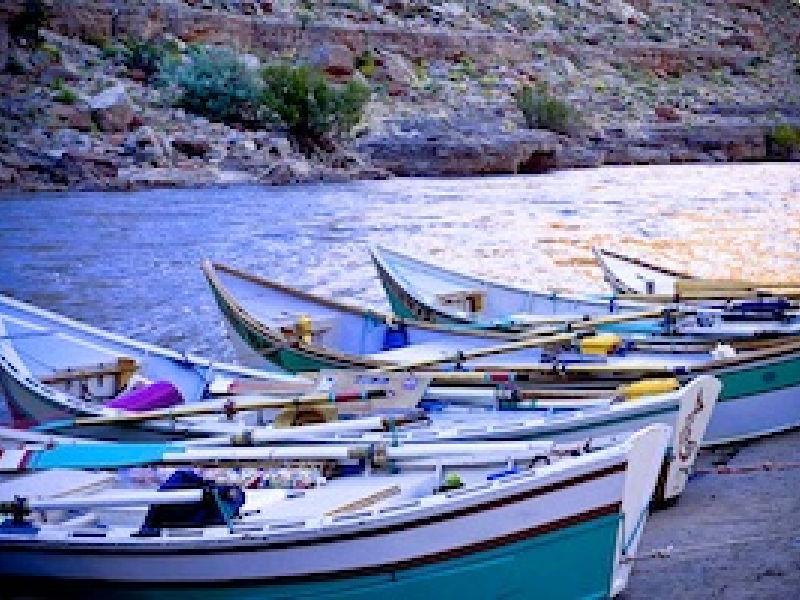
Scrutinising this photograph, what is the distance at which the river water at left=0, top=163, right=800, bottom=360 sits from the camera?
68.9ft

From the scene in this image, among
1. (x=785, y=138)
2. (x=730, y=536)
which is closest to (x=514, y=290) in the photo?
(x=730, y=536)

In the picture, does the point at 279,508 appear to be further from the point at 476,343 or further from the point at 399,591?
the point at 476,343

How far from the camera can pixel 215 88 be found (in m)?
48.4

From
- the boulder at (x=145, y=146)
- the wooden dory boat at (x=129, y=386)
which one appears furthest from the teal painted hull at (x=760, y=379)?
the boulder at (x=145, y=146)

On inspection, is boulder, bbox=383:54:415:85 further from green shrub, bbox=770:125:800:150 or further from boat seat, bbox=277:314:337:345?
boat seat, bbox=277:314:337:345

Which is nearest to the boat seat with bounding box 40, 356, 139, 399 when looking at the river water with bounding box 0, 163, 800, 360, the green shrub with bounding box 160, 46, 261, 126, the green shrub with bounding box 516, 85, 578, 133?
the river water with bounding box 0, 163, 800, 360

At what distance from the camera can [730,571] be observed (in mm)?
7461

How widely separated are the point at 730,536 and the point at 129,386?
447 cm

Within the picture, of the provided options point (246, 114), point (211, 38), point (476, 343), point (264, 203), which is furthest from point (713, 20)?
point (476, 343)

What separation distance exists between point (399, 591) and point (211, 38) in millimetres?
58511

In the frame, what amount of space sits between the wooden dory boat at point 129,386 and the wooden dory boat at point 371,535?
173cm

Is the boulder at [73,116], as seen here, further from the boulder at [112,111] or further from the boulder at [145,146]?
the boulder at [145,146]

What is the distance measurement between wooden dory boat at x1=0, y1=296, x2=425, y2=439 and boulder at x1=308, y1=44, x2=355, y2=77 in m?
51.9

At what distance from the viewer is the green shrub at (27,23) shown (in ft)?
163
